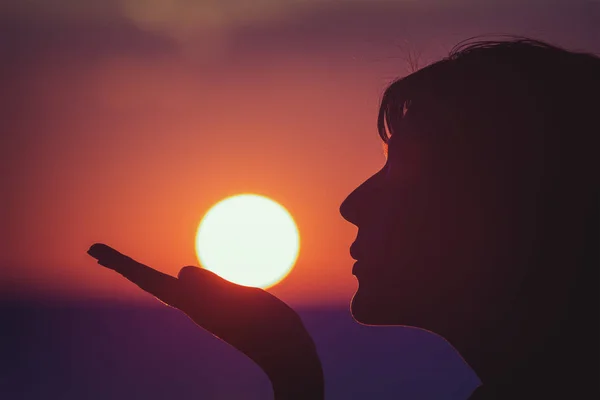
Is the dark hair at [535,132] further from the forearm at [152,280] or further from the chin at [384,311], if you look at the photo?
the forearm at [152,280]

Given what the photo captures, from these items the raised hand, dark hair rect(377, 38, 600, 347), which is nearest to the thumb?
the raised hand

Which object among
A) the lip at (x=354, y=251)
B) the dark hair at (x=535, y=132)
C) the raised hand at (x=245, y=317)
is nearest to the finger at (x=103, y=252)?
the raised hand at (x=245, y=317)

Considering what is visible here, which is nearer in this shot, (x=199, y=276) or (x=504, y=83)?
(x=199, y=276)

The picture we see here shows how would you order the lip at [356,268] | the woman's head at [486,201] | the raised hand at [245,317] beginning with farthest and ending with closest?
1. the lip at [356,268]
2. the woman's head at [486,201]
3. the raised hand at [245,317]

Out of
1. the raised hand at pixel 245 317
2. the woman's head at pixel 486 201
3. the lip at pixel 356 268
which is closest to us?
the raised hand at pixel 245 317

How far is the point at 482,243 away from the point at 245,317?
1.13ft

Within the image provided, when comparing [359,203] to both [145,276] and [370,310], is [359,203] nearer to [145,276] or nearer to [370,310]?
[370,310]

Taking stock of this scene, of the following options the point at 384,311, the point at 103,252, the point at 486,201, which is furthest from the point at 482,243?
the point at 103,252

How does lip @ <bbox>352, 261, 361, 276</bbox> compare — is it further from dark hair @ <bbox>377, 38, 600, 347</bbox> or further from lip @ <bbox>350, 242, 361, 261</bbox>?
dark hair @ <bbox>377, 38, 600, 347</bbox>

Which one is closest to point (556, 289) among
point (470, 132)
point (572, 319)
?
point (572, 319)

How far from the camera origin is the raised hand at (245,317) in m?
0.70

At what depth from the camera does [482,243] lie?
2.75 ft

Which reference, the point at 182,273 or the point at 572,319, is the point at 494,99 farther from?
the point at 182,273

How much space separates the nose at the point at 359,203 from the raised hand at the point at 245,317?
0.86 feet
